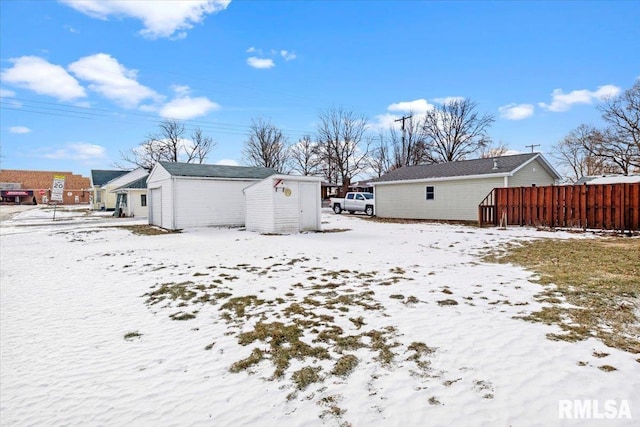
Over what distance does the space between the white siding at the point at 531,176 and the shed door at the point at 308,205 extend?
10.4 meters

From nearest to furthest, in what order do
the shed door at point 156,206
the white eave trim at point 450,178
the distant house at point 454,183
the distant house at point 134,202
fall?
the white eave trim at point 450,178 → the distant house at point 454,183 → the shed door at point 156,206 → the distant house at point 134,202

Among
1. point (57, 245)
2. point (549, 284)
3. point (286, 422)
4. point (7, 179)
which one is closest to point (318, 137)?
point (57, 245)

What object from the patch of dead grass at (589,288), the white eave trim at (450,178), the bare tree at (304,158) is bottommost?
the patch of dead grass at (589,288)

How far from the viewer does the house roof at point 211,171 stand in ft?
55.3

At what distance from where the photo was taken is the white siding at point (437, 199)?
18.7 metres

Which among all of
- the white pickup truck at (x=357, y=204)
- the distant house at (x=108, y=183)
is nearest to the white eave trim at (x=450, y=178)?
the white pickup truck at (x=357, y=204)

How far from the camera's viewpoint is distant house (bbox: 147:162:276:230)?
16469 millimetres

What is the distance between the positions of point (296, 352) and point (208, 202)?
48.4 feet

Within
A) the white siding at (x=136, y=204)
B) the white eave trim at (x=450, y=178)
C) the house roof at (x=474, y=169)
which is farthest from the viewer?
the white siding at (x=136, y=204)

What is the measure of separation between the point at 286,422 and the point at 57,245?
1290 cm

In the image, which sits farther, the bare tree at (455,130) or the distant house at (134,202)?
the bare tree at (455,130)

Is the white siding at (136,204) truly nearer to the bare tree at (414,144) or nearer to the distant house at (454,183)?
the distant house at (454,183)

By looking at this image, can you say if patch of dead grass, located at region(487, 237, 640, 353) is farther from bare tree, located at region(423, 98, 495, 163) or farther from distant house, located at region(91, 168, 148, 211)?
distant house, located at region(91, 168, 148, 211)

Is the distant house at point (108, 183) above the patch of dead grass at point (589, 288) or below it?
above
